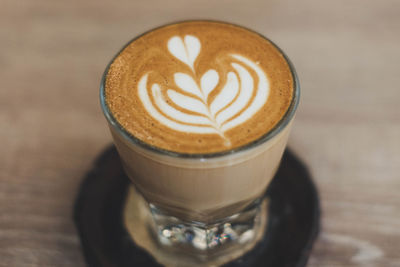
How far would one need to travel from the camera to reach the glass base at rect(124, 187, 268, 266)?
854mm

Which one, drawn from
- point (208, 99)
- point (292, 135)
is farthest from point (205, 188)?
point (292, 135)

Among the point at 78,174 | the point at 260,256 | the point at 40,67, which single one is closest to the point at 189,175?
the point at 260,256

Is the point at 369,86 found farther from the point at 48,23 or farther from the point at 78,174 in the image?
the point at 48,23

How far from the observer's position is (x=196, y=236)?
0.88 meters

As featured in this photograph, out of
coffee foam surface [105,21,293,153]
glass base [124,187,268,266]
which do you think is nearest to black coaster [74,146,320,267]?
glass base [124,187,268,266]

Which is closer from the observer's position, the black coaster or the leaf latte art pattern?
the leaf latte art pattern

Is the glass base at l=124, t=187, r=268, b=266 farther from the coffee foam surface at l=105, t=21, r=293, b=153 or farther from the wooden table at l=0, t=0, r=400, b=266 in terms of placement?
the coffee foam surface at l=105, t=21, r=293, b=153

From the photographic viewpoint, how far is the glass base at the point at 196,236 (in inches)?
33.6

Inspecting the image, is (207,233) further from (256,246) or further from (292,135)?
(292,135)

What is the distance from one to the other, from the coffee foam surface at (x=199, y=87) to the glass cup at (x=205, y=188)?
17mm

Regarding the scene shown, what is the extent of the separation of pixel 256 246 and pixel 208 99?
1.10ft

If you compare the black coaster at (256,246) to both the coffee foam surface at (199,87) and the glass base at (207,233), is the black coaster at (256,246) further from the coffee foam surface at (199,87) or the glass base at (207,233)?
the coffee foam surface at (199,87)

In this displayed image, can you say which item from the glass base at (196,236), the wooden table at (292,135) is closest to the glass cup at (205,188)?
the glass base at (196,236)

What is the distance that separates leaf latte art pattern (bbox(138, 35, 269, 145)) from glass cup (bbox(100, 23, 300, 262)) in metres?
0.05
